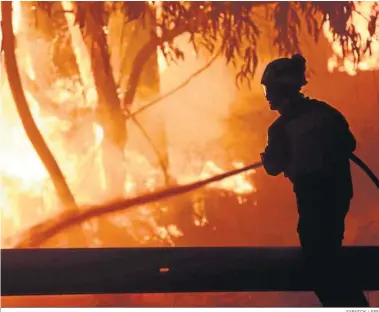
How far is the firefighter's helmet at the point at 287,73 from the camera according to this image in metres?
1.21

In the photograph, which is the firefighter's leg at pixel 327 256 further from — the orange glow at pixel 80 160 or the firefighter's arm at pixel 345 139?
the orange glow at pixel 80 160

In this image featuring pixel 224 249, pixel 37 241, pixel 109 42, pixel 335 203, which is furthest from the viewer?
pixel 109 42

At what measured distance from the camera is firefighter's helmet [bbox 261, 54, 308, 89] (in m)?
1.21

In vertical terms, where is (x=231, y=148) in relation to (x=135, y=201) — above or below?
above

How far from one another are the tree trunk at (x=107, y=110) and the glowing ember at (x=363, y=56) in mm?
731

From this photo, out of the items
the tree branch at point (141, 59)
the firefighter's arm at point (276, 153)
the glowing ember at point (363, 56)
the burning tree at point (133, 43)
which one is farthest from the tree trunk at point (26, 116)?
the glowing ember at point (363, 56)

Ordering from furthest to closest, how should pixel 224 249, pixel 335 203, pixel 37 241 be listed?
pixel 37 241
pixel 335 203
pixel 224 249

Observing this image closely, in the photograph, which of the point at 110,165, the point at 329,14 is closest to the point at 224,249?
the point at 110,165

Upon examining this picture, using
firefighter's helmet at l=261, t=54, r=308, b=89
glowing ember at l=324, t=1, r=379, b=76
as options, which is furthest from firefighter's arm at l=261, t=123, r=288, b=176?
glowing ember at l=324, t=1, r=379, b=76

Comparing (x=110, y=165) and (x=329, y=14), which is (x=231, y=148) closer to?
(x=110, y=165)

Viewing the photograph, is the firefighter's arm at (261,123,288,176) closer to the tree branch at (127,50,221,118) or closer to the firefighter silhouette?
the firefighter silhouette

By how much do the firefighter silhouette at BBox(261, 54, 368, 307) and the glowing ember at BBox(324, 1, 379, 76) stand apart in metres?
0.31

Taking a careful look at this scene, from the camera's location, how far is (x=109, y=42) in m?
1.48

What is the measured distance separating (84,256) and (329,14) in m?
1.12
